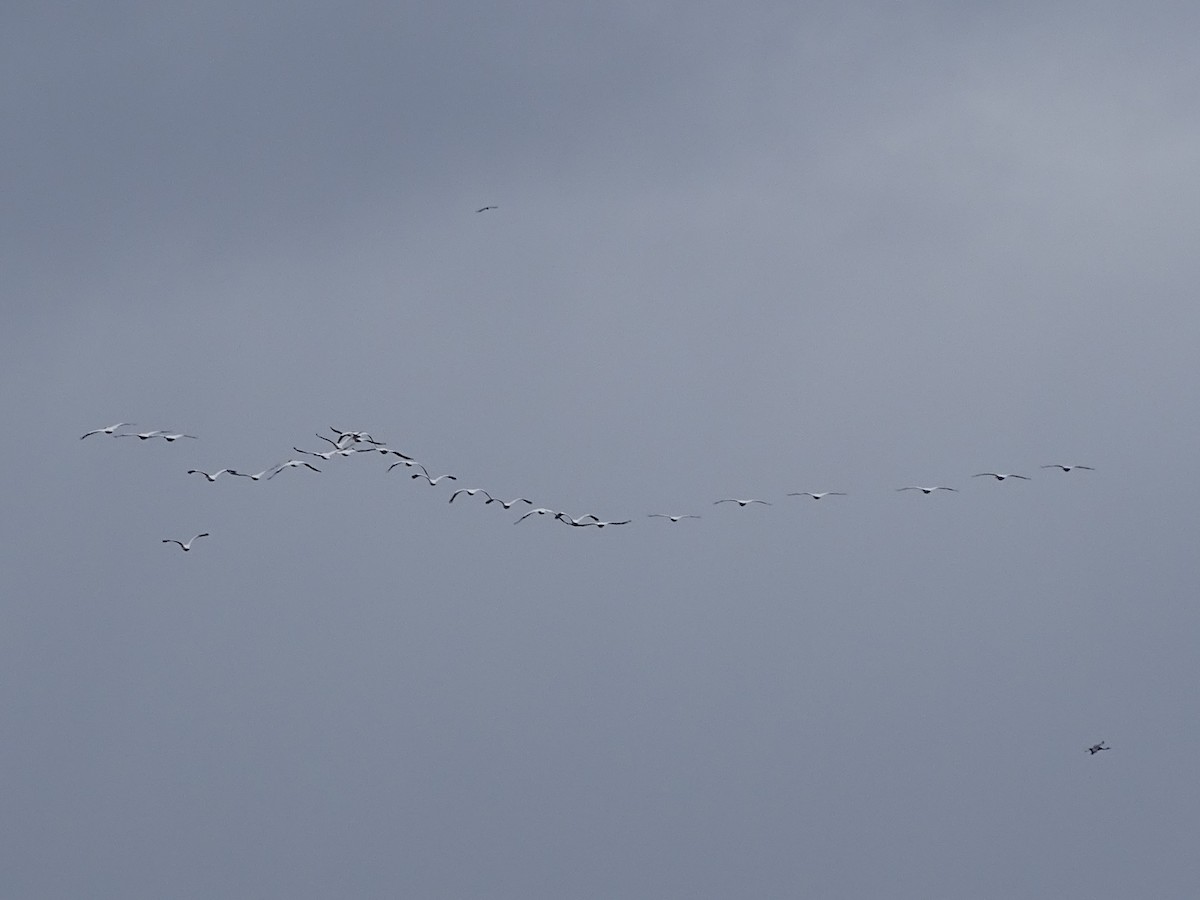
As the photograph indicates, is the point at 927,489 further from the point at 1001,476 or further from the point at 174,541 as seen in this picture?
the point at 174,541

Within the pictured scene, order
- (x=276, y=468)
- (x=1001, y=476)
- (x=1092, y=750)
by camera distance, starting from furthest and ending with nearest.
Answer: (x=1092, y=750)
(x=1001, y=476)
(x=276, y=468)

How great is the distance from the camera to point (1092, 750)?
151750 millimetres

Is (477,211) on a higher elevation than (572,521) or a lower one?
higher

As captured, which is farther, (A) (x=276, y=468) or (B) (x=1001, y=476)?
(B) (x=1001, y=476)

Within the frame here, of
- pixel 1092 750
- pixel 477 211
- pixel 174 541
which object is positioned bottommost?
pixel 1092 750

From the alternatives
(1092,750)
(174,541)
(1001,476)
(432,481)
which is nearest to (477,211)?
(432,481)

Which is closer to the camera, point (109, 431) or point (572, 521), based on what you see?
point (109, 431)

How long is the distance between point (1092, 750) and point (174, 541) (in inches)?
2844

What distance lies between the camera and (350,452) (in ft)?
368

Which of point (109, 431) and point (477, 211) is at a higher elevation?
point (477, 211)

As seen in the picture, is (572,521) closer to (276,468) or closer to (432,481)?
(432,481)

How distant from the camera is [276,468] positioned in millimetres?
107812

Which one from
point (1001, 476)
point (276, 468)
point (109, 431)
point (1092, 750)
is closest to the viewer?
point (109, 431)

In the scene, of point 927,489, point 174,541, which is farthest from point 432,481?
point 927,489
